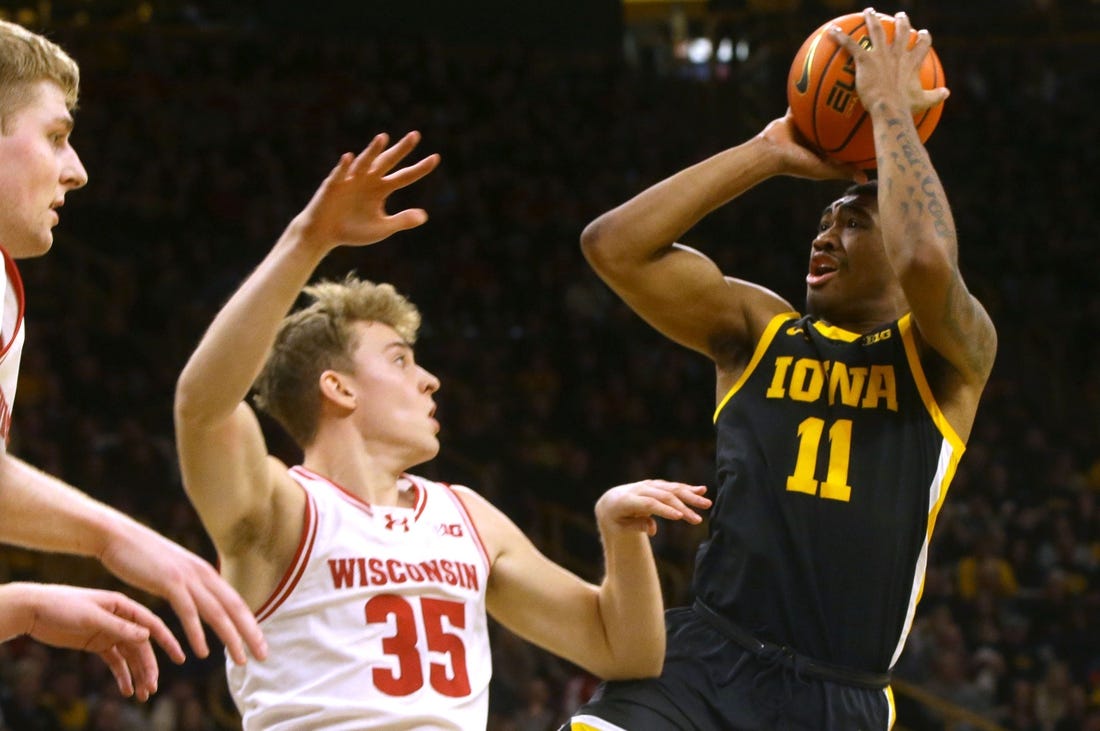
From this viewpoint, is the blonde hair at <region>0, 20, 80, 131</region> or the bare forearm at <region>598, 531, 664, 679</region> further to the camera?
→ the bare forearm at <region>598, 531, 664, 679</region>

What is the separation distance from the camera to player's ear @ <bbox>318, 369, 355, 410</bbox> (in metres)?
3.31

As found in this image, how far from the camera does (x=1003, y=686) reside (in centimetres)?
916

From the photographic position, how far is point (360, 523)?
3.17 metres

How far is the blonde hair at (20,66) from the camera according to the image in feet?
7.98

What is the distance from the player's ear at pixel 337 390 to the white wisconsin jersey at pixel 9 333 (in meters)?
0.93

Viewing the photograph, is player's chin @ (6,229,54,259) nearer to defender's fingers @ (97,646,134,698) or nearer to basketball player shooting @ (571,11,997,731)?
defender's fingers @ (97,646,134,698)

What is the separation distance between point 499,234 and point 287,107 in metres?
2.87

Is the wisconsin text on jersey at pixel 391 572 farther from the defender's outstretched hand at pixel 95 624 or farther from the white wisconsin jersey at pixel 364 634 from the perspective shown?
the defender's outstretched hand at pixel 95 624

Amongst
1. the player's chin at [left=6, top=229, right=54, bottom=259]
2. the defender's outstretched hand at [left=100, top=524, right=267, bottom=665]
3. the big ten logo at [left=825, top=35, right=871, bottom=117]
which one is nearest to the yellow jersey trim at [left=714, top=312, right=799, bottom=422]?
the big ten logo at [left=825, top=35, right=871, bottom=117]

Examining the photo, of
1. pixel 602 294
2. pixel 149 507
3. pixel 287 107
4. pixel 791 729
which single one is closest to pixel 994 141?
pixel 602 294

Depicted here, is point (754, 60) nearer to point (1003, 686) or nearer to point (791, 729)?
point (1003, 686)

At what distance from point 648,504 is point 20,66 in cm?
148

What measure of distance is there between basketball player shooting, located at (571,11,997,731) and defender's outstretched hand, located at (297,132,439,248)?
3.19ft

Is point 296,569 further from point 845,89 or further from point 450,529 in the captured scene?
point 845,89
